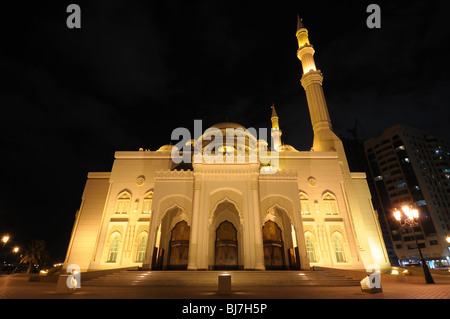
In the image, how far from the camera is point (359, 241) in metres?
21.3

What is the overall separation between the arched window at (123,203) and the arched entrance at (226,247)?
28.6 feet

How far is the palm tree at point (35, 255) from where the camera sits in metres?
29.8

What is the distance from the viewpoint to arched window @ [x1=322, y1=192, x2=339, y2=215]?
22.0m

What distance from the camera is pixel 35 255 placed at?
30234mm

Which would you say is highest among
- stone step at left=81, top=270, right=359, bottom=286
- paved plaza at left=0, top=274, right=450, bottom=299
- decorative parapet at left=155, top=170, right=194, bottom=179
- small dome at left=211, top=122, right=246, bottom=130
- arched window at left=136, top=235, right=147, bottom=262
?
small dome at left=211, top=122, right=246, bottom=130

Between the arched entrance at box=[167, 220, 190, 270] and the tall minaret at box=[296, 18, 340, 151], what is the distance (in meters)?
17.0

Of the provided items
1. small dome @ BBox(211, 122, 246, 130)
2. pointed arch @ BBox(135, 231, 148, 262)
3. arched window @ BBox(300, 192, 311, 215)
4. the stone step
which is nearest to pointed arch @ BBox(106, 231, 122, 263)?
pointed arch @ BBox(135, 231, 148, 262)

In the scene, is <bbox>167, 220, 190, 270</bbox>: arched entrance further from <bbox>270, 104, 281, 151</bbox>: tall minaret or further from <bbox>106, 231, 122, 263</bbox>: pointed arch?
<bbox>270, 104, 281, 151</bbox>: tall minaret

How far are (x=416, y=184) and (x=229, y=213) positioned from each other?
61.1 metres

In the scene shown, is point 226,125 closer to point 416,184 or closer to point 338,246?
point 338,246

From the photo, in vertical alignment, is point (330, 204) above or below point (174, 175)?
below

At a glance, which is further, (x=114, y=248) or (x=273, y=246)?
(x=114, y=248)

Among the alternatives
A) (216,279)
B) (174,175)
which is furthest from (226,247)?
(174,175)
